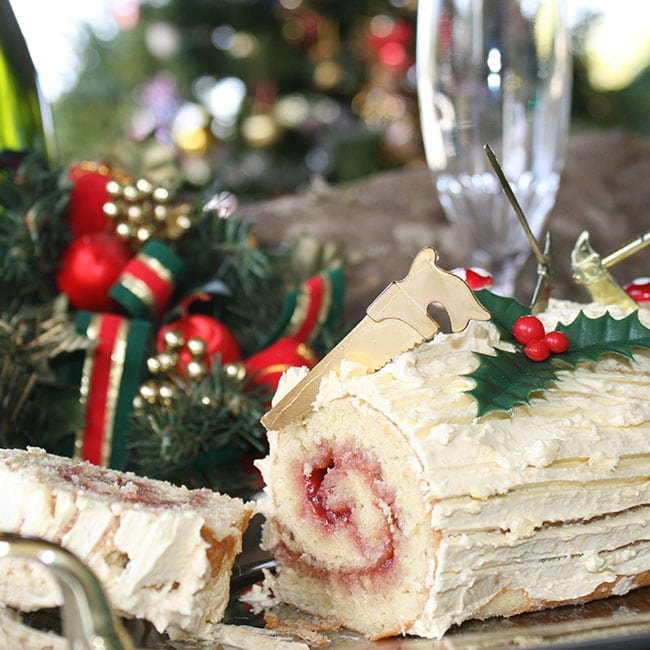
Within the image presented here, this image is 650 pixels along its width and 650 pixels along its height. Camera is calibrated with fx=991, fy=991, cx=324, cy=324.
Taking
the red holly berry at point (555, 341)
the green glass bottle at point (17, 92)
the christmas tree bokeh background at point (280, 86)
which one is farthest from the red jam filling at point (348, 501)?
the christmas tree bokeh background at point (280, 86)

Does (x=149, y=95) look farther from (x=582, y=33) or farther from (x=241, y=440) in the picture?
(x=241, y=440)

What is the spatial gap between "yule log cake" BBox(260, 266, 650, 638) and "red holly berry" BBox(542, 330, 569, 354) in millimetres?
11

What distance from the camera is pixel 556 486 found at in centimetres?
95

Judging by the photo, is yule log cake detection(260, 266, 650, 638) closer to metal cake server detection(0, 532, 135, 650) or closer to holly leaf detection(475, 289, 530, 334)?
holly leaf detection(475, 289, 530, 334)

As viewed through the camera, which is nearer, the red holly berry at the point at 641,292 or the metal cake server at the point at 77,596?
the metal cake server at the point at 77,596

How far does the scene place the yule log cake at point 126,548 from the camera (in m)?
0.90

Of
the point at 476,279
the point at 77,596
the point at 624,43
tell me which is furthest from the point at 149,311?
the point at 624,43

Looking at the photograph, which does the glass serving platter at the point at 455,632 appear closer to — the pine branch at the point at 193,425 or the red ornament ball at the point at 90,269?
the pine branch at the point at 193,425

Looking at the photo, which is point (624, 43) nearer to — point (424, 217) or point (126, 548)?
point (424, 217)

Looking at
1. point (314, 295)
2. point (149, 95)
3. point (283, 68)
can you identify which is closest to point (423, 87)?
point (314, 295)

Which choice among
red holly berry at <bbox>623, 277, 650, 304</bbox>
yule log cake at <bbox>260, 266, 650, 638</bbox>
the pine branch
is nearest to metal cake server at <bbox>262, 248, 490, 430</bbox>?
yule log cake at <bbox>260, 266, 650, 638</bbox>

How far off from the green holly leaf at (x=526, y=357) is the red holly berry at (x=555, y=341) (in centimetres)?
1

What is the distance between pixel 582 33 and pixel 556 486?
2905mm

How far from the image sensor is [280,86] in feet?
11.7
